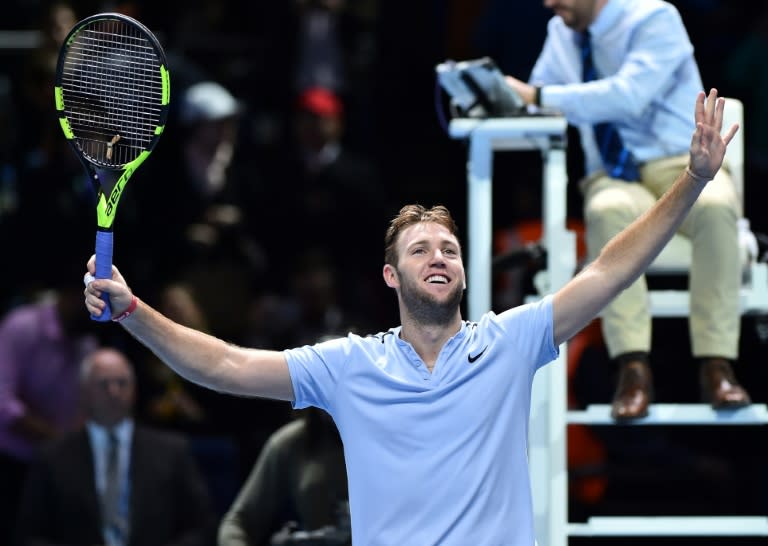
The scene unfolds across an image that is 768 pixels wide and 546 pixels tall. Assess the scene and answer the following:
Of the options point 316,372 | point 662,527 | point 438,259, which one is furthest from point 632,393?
point 316,372

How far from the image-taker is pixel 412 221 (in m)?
4.28

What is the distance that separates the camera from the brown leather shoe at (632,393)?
4.97m

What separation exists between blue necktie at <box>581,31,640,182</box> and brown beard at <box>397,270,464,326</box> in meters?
1.49

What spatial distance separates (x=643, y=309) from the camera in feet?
17.0

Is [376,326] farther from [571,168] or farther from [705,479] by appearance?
[705,479]

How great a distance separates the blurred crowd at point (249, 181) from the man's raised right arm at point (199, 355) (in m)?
2.80

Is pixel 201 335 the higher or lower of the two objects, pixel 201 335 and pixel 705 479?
the higher

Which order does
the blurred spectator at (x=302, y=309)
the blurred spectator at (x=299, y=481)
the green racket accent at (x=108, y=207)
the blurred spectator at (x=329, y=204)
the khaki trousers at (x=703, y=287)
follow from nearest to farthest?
the green racket accent at (x=108, y=207) < the khaki trousers at (x=703, y=287) < the blurred spectator at (x=299, y=481) < the blurred spectator at (x=302, y=309) < the blurred spectator at (x=329, y=204)

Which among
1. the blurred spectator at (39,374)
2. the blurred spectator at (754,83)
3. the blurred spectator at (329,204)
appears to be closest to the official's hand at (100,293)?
the blurred spectator at (39,374)

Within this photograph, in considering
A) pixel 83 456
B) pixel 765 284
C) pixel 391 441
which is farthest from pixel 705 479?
pixel 391 441

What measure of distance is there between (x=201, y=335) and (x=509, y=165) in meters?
5.02

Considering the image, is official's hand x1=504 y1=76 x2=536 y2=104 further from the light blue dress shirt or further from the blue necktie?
the blue necktie

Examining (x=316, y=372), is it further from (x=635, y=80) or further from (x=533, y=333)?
(x=635, y=80)

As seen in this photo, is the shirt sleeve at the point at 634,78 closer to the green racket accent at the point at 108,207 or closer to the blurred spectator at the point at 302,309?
the green racket accent at the point at 108,207
